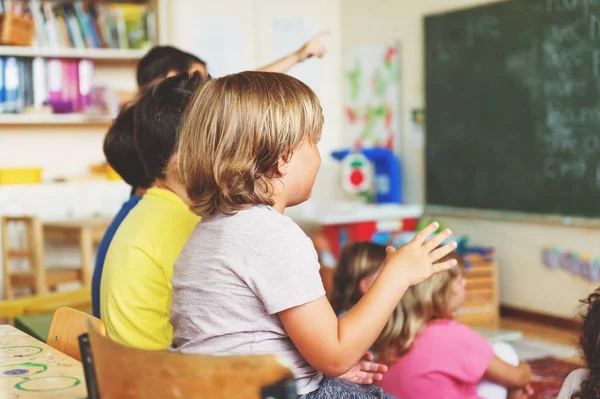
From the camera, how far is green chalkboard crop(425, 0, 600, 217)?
4.03 meters

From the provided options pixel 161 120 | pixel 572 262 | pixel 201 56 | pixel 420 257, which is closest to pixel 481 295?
pixel 572 262

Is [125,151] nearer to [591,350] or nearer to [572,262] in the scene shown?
[591,350]

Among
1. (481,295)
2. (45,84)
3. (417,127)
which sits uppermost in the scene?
(45,84)

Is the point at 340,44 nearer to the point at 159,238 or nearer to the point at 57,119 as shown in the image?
the point at 57,119

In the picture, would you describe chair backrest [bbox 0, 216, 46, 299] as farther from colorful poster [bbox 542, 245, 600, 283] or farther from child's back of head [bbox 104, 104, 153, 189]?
colorful poster [bbox 542, 245, 600, 283]

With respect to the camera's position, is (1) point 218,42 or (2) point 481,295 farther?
(1) point 218,42

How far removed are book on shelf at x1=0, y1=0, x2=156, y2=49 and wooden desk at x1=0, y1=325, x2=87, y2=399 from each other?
3.76 metres

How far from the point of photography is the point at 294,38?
5555 millimetres

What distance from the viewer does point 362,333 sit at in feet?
3.91

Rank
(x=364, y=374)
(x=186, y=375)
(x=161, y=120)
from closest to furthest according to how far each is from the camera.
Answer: (x=186, y=375), (x=364, y=374), (x=161, y=120)

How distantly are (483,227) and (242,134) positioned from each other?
371 cm

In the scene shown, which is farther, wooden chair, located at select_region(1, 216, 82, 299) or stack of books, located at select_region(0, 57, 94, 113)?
stack of books, located at select_region(0, 57, 94, 113)

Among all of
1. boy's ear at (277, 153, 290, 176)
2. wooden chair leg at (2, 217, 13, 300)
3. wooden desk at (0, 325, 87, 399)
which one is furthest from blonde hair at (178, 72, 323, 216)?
wooden chair leg at (2, 217, 13, 300)

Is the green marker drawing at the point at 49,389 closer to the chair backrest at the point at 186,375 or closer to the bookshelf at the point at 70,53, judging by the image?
the chair backrest at the point at 186,375
